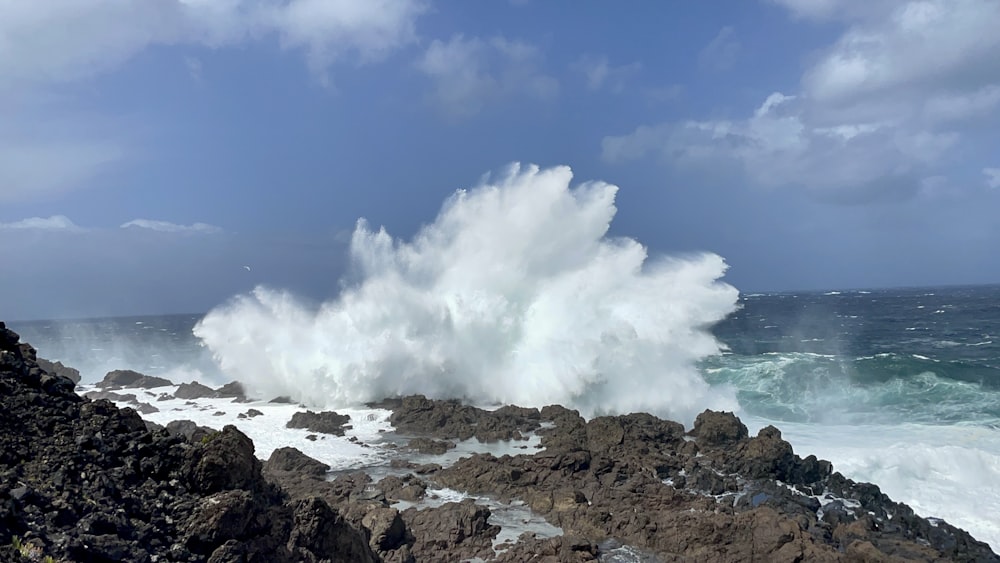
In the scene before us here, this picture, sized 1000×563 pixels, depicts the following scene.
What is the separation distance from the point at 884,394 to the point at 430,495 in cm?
2099

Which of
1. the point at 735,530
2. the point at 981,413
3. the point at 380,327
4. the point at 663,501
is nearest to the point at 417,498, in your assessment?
the point at 663,501

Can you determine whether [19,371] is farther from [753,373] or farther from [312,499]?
[753,373]

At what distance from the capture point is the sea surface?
16562 millimetres

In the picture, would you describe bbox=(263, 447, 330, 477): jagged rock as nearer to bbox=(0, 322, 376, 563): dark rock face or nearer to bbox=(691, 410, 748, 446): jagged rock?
bbox=(0, 322, 376, 563): dark rock face

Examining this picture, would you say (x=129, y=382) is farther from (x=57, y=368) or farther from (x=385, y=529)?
(x=385, y=529)

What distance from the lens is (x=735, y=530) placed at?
11445 millimetres

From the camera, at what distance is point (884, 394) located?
27234 mm

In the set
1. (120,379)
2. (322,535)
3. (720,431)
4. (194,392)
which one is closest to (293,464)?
(322,535)

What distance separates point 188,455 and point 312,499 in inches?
61.3

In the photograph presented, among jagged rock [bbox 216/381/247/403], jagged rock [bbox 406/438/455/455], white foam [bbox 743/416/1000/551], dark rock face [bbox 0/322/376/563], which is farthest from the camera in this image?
jagged rock [bbox 216/381/247/403]

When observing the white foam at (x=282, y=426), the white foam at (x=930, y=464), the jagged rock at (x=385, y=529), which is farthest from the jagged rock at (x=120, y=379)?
the white foam at (x=930, y=464)

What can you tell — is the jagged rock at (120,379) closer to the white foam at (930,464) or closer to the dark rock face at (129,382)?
the dark rock face at (129,382)

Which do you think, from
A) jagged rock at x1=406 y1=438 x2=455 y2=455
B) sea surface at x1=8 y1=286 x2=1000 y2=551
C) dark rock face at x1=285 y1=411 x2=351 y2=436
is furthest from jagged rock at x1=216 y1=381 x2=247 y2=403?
jagged rock at x1=406 y1=438 x2=455 y2=455

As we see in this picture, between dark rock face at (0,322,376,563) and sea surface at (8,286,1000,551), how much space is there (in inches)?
536
